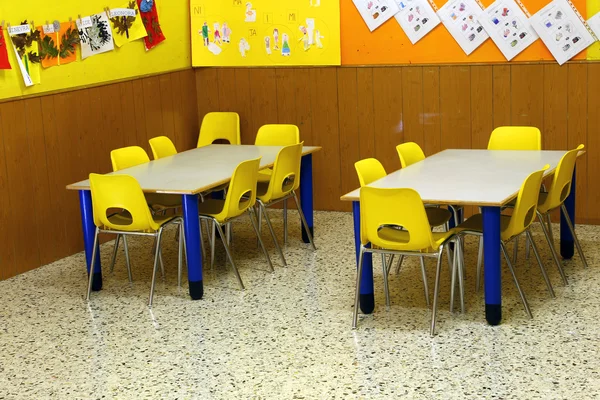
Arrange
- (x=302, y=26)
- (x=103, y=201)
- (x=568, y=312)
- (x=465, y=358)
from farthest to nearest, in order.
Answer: (x=302, y=26), (x=103, y=201), (x=568, y=312), (x=465, y=358)

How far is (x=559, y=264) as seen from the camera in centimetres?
525

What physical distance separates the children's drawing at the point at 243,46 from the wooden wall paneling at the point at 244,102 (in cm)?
15

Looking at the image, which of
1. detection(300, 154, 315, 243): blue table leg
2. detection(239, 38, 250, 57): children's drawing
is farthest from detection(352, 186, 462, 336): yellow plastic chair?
detection(239, 38, 250, 57): children's drawing

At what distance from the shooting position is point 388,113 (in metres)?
Answer: 7.21

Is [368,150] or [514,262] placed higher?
[368,150]

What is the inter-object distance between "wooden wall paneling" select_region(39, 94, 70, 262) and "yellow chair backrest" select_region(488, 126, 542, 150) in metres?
3.04

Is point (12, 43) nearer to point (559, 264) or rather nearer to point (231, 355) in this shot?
point (231, 355)

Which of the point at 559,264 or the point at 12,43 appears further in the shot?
the point at 12,43

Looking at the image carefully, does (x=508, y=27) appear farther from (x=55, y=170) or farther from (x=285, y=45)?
(x=55, y=170)

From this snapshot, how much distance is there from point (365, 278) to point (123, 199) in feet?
4.75

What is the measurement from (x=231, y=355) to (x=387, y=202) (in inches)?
42.2

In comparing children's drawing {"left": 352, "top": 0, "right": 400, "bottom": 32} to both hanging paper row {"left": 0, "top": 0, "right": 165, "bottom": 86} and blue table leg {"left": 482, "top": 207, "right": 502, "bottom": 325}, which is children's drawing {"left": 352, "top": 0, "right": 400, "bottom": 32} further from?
blue table leg {"left": 482, "top": 207, "right": 502, "bottom": 325}

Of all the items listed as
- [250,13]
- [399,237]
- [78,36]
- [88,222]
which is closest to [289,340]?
[399,237]

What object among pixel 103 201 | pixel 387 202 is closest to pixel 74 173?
pixel 103 201
